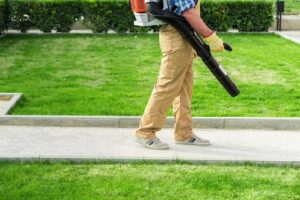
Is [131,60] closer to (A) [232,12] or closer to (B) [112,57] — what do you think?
(B) [112,57]

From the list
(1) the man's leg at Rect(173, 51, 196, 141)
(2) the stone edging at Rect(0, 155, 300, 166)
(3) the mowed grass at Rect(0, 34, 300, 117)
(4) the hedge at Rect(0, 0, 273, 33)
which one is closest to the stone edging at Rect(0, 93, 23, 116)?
(3) the mowed grass at Rect(0, 34, 300, 117)

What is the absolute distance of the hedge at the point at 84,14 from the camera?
1819 cm

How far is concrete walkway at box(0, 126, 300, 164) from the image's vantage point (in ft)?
19.8

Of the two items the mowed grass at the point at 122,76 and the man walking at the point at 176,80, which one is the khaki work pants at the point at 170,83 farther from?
the mowed grass at the point at 122,76

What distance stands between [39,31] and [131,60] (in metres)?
6.97

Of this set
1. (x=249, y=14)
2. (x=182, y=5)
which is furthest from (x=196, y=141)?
(x=249, y=14)

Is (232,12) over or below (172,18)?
below

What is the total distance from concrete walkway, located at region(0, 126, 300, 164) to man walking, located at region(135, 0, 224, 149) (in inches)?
5.0

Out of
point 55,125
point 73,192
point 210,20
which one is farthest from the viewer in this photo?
point 210,20

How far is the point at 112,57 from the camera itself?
12914mm

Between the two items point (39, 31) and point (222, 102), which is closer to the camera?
point (222, 102)

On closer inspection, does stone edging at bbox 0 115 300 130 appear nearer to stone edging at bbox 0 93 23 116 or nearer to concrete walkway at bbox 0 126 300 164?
concrete walkway at bbox 0 126 300 164

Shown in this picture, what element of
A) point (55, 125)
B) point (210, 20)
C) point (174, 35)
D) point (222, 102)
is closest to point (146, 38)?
point (210, 20)

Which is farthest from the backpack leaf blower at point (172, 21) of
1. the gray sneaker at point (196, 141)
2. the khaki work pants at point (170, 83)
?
the gray sneaker at point (196, 141)
